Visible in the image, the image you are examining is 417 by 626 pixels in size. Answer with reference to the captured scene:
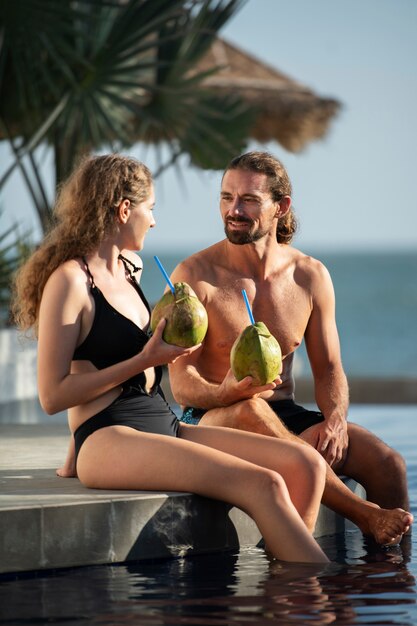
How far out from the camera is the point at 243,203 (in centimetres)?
483

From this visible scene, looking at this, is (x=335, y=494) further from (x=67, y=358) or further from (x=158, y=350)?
(x=67, y=358)

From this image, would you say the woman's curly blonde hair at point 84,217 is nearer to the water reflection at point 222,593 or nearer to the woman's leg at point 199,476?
the woman's leg at point 199,476

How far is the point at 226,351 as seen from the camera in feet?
15.9

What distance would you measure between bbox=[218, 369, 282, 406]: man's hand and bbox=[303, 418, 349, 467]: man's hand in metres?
0.29

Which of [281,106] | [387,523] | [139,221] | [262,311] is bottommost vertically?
[387,523]

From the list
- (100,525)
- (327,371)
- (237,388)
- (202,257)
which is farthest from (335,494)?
(202,257)

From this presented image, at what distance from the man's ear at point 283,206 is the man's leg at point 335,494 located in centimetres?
82

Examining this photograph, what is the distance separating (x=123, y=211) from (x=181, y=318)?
1.46 feet

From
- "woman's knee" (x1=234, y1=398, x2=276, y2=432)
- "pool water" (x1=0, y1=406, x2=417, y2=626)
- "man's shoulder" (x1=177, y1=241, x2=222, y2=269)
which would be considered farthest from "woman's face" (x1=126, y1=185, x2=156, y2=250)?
"pool water" (x1=0, y1=406, x2=417, y2=626)

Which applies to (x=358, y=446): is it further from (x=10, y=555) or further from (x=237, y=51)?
(x=237, y=51)

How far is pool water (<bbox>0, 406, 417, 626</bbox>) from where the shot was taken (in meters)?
3.53

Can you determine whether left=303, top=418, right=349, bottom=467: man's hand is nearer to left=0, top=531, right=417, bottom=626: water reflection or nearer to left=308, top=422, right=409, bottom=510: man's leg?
left=308, top=422, right=409, bottom=510: man's leg

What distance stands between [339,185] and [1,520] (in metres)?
63.3

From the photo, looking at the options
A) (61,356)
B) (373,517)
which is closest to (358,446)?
(373,517)
